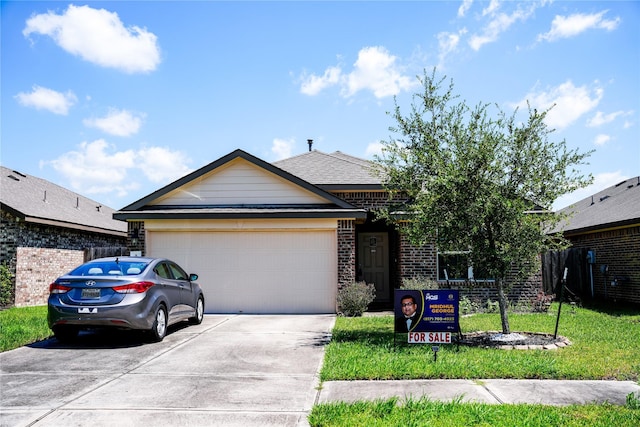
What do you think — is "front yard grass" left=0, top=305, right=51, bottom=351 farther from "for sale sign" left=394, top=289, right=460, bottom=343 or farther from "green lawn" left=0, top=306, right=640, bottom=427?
"for sale sign" left=394, top=289, right=460, bottom=343

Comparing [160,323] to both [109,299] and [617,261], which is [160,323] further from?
[617,261]

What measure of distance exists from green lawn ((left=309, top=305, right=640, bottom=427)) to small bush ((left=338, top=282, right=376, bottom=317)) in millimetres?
624

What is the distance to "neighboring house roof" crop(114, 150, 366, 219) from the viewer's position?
47.2 feet

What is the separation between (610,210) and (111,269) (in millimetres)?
16796

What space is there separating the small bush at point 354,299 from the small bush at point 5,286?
388 inches

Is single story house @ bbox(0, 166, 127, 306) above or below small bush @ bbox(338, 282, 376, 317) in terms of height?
above

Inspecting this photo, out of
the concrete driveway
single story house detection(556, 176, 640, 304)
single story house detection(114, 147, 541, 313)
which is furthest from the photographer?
single story house detection(556, 176, 640, 304)

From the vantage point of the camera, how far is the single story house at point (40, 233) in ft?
52.5

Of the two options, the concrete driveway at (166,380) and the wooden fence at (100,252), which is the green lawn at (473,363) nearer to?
the concrete driveway at (166,380)

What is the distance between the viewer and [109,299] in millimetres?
8938

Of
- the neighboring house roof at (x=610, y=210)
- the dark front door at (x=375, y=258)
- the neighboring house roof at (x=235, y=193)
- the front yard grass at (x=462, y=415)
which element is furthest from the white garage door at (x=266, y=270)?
the front yard grass at (x=462, y=415)

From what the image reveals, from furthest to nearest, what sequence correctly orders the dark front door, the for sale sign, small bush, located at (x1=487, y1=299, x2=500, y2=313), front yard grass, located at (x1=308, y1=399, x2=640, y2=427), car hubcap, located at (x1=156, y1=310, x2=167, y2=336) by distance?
1. the dark front door
2. small bush, located at (x1=487, y1=299, x2=500, y2=313)
3. car hubcap, located at (x1=156, y1=310, x2=167, y2=336)
4. the for sale sign
5. front yard grass, located at (x1=308, y1=399, x2=640, y2=427)

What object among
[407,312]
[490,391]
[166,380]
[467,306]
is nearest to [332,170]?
[467,306]

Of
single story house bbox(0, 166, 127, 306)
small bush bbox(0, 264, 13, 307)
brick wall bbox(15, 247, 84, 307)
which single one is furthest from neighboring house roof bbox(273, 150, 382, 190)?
small bush bbox(0, 264, 13, 307)
